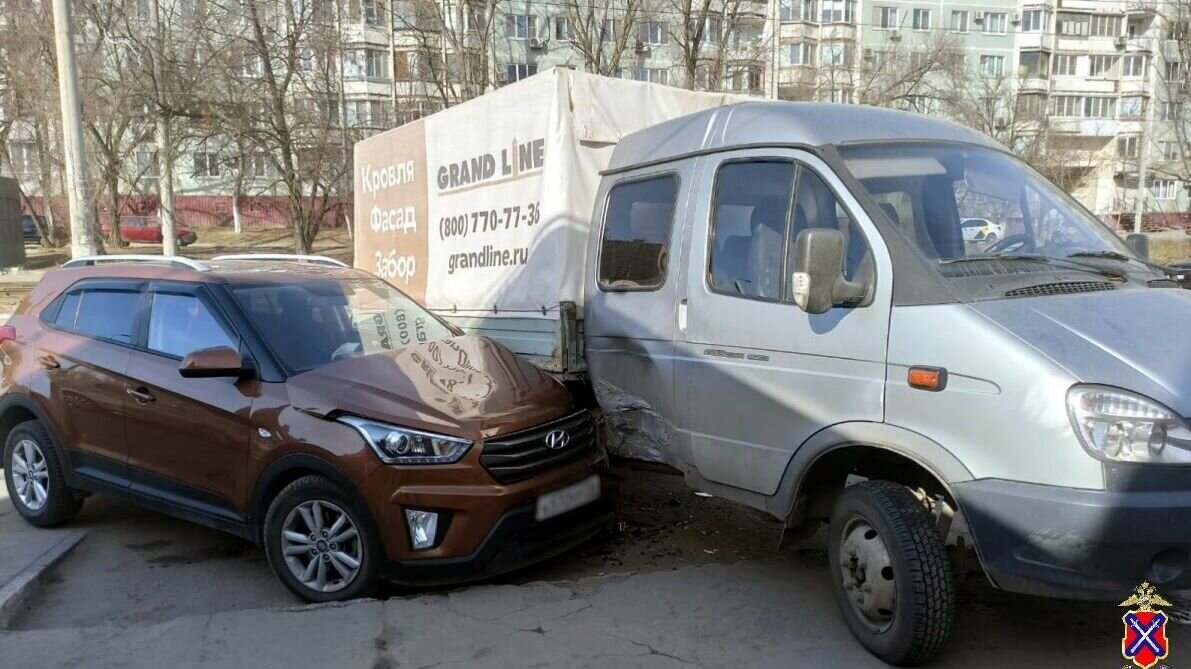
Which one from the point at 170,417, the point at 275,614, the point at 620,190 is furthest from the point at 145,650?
the point at 620,190

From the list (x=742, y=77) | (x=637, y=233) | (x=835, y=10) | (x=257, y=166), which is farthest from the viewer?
(x=835, y=10)

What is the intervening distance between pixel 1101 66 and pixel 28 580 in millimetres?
69628

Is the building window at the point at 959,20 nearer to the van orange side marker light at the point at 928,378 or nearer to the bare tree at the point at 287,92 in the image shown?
the bare tree at the point at 287,92

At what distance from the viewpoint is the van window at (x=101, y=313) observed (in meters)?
4.98

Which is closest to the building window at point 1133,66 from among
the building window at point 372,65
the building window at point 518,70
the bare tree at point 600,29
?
the building window at point 518,70

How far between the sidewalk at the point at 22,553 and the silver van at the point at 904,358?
3304mm

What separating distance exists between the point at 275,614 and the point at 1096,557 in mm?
3424

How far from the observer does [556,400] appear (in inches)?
178

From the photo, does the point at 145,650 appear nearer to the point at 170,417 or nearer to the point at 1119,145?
the point at 170,417

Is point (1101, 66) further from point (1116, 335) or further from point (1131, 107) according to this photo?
point (1116, 335)

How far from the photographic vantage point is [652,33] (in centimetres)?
3222

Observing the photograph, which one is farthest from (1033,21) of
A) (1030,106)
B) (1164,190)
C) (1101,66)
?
(1164,190)

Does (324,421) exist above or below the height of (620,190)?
below

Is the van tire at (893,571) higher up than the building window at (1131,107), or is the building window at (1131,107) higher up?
the building window at (1131,107)
